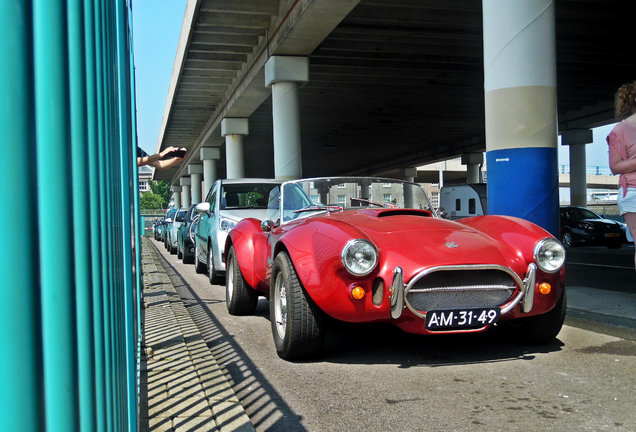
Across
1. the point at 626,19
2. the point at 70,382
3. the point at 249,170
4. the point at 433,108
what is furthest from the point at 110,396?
the point at 249,170

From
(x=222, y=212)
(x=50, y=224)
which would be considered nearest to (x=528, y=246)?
(x=50, y=224)

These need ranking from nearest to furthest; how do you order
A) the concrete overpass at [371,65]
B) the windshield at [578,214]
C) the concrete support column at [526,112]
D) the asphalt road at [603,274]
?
the concrete support column at [526,112] < the asphalt road at [603,274] < the concrete overpass at [371,65] < the windshield at [578,214]

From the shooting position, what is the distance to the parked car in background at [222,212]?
9445mm

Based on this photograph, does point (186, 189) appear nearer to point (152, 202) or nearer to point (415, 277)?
point (152, 202)

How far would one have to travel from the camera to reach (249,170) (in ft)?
176

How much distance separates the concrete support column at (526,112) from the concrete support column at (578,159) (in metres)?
23.8

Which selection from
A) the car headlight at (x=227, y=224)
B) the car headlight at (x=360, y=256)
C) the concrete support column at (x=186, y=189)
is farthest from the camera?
the concrete support column at (x=186, y=189)

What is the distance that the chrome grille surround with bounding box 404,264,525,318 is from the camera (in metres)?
4.11

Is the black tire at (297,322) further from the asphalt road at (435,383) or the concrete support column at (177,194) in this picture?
the concrete support column at (177,194)

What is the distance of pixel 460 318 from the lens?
163 inches

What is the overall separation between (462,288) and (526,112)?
3.94 metres

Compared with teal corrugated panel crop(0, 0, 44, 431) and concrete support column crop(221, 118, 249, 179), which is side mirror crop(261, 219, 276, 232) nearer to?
teal corrugated panel crop(0, 0, 44, 431)

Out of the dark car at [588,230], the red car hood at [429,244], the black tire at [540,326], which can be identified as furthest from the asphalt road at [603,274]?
the dark car at [588,230]

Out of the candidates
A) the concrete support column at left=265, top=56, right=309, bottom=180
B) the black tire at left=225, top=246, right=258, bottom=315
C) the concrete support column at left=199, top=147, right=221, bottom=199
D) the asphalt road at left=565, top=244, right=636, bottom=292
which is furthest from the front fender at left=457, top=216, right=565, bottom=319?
the concrete support column at left=199, top=147, right=221, bottom=199
